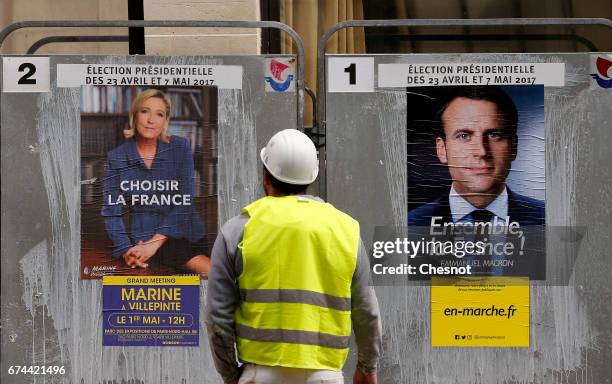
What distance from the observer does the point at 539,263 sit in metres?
5.34

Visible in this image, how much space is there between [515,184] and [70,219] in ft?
8.31

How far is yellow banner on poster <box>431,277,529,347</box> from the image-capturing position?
5328 mm

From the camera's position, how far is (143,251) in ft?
17.6

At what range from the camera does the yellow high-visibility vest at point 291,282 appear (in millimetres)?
3576

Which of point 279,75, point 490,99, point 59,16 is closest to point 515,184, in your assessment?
point 490,99

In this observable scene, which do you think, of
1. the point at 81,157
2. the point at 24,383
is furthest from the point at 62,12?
the point at 24,383

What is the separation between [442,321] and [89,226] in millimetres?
2074

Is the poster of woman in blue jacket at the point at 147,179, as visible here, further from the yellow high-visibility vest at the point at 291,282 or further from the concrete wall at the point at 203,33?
the yellow high-visibility vest at the point at 291,282

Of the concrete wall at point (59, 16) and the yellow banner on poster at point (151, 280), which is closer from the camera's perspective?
the yellow banner on poster at point (151, 280)

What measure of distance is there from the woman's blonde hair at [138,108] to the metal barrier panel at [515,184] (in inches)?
36.0

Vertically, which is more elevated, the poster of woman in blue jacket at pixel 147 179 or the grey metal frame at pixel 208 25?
the grey metal frame at pixel 208 25

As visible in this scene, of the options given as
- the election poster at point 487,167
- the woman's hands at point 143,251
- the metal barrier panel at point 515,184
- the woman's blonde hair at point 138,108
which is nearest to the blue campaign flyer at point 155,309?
the woman's hands at point 143,251

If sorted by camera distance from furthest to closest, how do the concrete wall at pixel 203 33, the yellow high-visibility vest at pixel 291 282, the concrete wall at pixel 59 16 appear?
1. the concrete wall at pixel 59 16
2. the concrete wall at pixel 203 33
3. the yellow high-visibility vest at pixel 291 282

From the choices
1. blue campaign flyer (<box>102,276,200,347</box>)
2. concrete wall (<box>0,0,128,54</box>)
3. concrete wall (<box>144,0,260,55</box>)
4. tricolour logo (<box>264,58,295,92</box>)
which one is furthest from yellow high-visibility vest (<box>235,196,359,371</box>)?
concrete wall (<box>0,0,128,54</box>)
